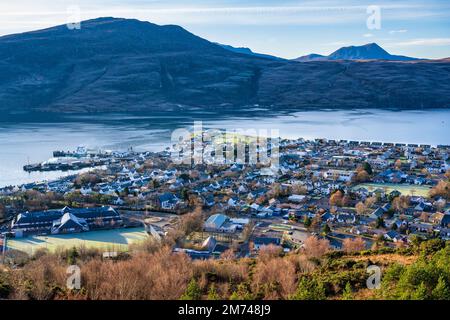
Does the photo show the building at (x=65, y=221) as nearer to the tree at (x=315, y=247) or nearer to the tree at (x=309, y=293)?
the tree at (x=315, y=247)

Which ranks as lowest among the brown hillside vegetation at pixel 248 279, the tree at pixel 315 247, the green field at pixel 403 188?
the green field at pixel 403 188

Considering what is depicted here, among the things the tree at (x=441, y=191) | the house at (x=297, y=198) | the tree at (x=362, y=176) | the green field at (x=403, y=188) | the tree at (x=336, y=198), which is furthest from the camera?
the tree at (x=362, y=176)

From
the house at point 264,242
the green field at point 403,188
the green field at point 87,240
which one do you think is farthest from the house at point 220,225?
the green field at point 403,188

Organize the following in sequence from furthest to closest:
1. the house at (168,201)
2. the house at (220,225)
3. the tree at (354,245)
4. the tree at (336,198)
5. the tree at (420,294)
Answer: the tree at (336,198), the house at (168,201), the house at (220,225), the tree at (354,245), the tree at (420,294)

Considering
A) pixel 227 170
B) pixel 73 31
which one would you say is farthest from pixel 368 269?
pixel 73 31

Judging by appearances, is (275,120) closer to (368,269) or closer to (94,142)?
(94,142)

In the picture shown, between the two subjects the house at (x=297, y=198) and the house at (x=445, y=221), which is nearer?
the house at (x=445, y=221)
